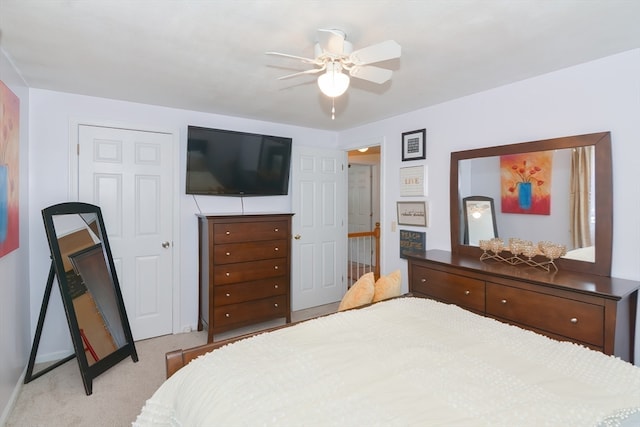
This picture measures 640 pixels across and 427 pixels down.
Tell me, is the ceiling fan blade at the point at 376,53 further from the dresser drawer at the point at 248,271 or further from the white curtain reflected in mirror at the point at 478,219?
the dresser drawer at the point at 248,271

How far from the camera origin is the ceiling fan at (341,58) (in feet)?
5.03

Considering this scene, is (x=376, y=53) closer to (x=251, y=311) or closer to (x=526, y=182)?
(x=526, y=182)

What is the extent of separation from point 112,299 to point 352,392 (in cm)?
265

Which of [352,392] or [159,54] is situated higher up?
[159,54]

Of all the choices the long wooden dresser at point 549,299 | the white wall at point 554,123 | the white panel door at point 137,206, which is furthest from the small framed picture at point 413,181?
the white panel door at point 137,206

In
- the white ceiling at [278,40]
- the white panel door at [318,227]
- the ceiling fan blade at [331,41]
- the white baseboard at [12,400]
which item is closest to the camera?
the ceiling fan blade at [331,41]

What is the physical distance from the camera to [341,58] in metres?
1.74

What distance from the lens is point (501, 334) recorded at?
5.06 feet

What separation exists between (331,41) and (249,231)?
86.5 inches

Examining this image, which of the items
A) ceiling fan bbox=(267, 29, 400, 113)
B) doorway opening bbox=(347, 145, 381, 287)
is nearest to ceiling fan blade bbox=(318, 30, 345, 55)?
ceiling fan bbox=(267, 29, 400, 113)

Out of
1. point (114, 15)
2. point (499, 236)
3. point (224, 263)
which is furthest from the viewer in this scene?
point (224, 263)

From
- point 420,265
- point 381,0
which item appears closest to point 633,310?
point 420,265

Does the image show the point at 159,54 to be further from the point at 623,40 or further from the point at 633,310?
the point at 633,310

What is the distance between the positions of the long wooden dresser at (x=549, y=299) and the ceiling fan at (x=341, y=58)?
1588 millimetres
